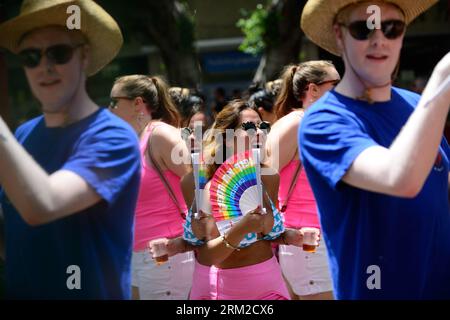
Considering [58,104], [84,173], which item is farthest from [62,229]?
[58,104]

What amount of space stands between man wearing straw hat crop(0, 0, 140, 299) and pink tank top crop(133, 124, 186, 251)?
21 centimetres

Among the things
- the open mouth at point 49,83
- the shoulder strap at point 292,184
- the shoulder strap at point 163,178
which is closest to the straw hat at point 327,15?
the shoulder strap at point 292,184

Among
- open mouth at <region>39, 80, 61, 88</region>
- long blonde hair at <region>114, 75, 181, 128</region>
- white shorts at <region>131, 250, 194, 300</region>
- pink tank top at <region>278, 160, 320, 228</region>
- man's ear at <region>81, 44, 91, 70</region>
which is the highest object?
man's ear at <region>81, 44, 91, 70</region>

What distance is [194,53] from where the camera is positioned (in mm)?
2662

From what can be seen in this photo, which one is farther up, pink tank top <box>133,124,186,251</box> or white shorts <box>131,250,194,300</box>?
pink tank top <box>133,124,186,251</box>

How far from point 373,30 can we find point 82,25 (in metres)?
0.86

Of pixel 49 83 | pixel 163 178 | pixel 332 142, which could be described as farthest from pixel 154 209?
pixel 332 142

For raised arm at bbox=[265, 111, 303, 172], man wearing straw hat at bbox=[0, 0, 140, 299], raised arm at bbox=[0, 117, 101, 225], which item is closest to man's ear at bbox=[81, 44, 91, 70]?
man wearing straw hat at bbox=[0, 0, 140, 299]

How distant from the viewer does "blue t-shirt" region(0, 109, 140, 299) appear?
83.1 inches

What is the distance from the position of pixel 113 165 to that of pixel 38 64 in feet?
1.26

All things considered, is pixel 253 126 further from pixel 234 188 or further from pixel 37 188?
pixel 37 188

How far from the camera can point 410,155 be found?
184cm

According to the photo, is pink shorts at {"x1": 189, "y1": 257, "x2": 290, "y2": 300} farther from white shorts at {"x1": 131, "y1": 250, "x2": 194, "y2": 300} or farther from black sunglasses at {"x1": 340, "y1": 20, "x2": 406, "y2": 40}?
black sunglasses at {"x1": 340, "y1": 20, "x2": 406, "y2": 40}
